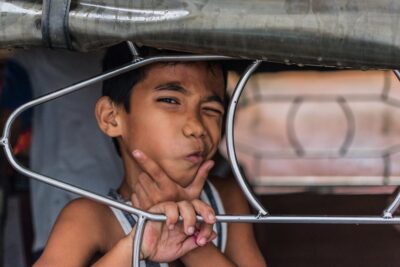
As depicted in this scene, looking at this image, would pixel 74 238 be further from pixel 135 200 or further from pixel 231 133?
pixel 231 133

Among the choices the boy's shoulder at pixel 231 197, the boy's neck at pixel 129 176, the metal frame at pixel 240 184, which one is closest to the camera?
the metal frame at pixel 240 184

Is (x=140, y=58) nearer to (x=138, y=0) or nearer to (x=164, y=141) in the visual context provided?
(x=138, y=0)

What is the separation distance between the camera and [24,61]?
236 centimetres

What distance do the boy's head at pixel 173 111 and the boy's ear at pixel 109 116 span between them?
0.08 feet

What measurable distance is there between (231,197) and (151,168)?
46 centimetres

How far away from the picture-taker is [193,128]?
1.78 meters

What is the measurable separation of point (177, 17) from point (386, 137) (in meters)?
6.51

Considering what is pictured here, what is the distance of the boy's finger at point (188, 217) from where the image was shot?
152cm

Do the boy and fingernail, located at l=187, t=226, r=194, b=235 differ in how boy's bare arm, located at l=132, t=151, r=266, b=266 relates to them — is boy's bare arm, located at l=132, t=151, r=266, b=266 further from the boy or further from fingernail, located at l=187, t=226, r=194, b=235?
fingernail, located at l=187, t=226, r=194, b=235

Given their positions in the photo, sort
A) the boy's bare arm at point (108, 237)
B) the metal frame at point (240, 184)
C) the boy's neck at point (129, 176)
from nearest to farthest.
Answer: the metal frame at point (240, 184)
the boy's bare arm at point (108, 237)
the boy's neck at point (129, 176)

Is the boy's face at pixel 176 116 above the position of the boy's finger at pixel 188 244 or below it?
above

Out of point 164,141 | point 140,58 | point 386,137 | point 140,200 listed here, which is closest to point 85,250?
point 140,200

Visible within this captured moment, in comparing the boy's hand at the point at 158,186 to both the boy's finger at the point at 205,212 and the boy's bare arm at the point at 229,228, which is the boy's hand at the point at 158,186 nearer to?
the boy's bare arm at the point at 229,228

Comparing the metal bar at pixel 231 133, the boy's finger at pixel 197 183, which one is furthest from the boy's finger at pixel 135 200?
the metal bar at pixel 231 133
